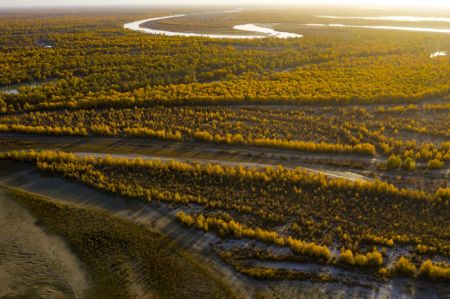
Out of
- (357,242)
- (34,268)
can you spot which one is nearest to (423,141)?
(357,242)

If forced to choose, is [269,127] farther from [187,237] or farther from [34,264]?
[34,264]

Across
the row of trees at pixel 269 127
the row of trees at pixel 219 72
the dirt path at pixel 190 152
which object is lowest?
the dirt path at pixel 190 152

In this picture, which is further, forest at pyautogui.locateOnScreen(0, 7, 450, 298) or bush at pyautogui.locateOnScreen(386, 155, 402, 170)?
bush at pyautogui.locateOnScreen(386, 155, 402, 170)

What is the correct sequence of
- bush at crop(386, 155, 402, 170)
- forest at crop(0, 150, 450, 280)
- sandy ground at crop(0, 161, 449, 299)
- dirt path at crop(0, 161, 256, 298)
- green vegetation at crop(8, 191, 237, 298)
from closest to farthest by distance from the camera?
sandy ground at crop(0, 161, 449, 299), green vegetation at crop(8, 191, 237, 298), dirt path at crop(0, 161, 256, 298), forest at crop(0, 150, 450, 280), bush at crop(386, 155, 402, 170)

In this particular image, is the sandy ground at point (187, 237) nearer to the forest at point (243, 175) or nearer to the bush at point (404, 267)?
the forest at point (243, 175)

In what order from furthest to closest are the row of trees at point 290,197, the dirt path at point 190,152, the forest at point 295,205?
the dirt path at point 190,152 → the row of trees at point 290,197 → the forest at point 295,205

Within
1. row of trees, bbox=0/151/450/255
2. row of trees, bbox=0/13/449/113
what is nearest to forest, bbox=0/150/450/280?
row of trees, bbox=0/151/450/255

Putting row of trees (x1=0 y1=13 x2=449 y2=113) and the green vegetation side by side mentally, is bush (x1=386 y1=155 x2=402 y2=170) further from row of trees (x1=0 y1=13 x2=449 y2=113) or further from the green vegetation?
row of trees (x1=0 y1=13 x2=449 y2=113)

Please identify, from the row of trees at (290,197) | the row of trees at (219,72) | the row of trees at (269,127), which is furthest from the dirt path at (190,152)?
the row of trees at (219,72)
